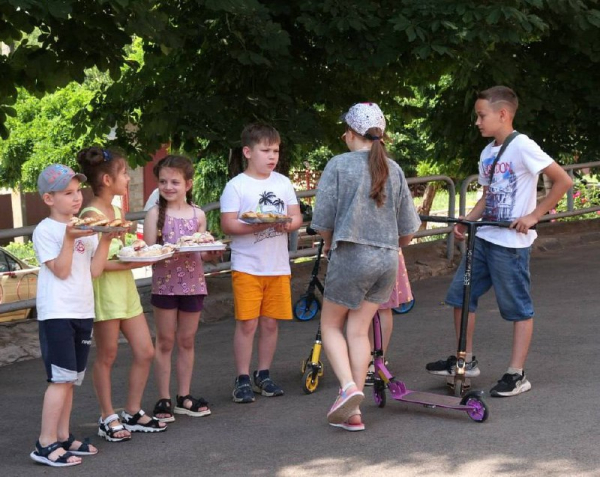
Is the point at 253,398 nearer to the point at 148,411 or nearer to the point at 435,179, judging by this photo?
the point at 148,411

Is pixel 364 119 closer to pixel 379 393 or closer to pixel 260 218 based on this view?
pixel 260 218

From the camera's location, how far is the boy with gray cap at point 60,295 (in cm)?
512

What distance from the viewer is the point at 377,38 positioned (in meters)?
9.70

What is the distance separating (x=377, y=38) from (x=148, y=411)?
15.6ft

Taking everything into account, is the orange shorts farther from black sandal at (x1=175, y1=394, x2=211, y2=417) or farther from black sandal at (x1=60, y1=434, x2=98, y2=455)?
black sandal at (x1=60, y1=434, x2=98, y2=455)

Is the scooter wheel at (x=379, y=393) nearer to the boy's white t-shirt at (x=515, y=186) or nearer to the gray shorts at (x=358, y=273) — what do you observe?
the gray shorts at (x=358, y=273)

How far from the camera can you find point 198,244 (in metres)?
5.73

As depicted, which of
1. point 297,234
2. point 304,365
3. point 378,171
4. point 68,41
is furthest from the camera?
point 297,234

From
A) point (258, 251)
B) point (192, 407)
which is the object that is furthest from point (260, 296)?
point (192, 407)

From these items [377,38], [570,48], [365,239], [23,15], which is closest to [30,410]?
[365,239]

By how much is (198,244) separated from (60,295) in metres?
0.88

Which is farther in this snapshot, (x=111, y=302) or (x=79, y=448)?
(x=111, y=302)

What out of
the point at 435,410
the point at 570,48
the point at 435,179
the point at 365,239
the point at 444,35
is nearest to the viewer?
the point at 365,239

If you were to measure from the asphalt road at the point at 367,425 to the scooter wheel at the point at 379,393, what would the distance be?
0.04 meters
